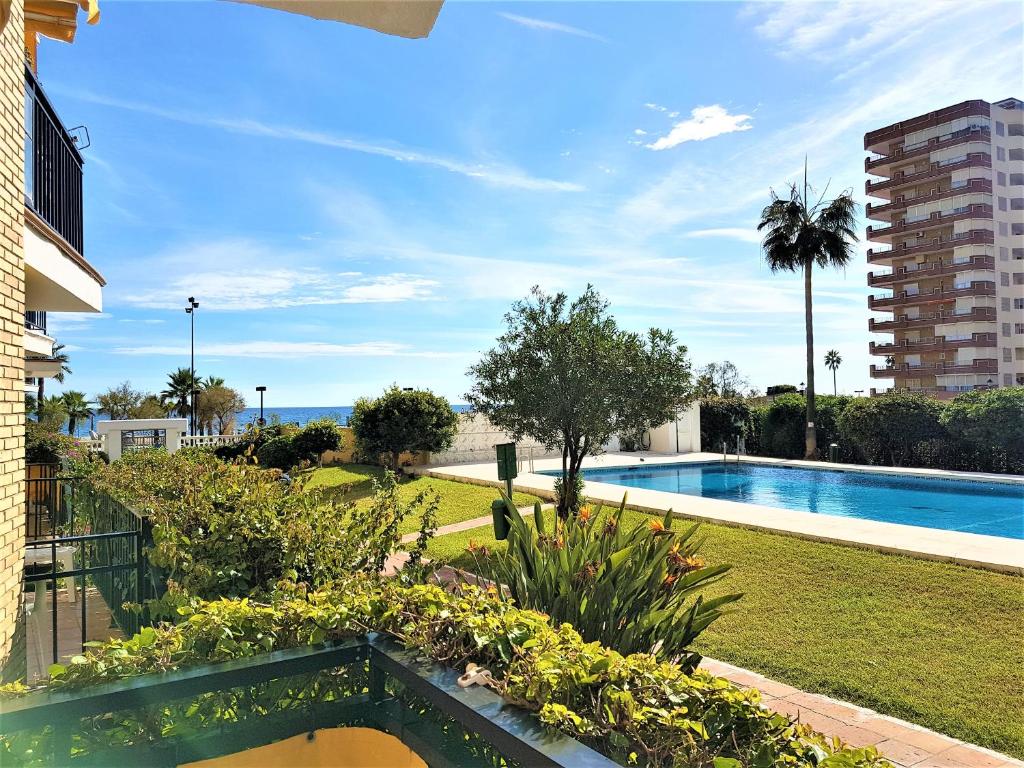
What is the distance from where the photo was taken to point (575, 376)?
10336mm

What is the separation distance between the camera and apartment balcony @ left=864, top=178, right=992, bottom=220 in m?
43.3

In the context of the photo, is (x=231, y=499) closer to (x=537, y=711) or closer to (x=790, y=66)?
(x=537, y=711)

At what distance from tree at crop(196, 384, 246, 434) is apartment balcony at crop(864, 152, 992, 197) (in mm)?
48052

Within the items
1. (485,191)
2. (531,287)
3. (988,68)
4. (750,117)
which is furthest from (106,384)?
(988,68)

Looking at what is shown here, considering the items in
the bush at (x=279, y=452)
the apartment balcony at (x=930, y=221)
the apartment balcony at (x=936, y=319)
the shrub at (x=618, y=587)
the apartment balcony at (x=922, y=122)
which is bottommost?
the bush at (x=279, y=452)

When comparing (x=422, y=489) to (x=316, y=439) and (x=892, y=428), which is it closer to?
(x=316, y=439)

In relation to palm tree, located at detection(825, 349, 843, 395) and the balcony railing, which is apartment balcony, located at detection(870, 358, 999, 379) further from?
the balcony railing

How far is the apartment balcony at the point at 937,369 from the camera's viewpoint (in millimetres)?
43375

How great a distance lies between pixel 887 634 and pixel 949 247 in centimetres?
4815

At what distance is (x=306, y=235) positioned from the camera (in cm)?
1825

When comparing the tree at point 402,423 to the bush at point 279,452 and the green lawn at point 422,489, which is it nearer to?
the green lawn at point 422,489

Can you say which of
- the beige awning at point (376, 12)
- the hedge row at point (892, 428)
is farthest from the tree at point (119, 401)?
the beige awning at point (376, 12)

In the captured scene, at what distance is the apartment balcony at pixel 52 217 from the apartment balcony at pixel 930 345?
51436 millimetres

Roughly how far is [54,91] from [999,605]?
1086 cm
